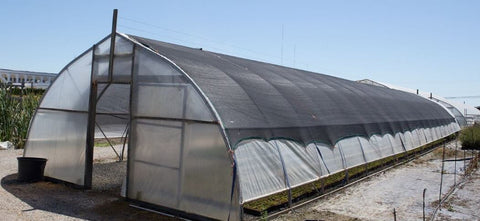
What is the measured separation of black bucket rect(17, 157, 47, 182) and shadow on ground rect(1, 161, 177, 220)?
156 millimetres

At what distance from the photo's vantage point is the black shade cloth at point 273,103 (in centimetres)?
755

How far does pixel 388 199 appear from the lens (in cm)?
920

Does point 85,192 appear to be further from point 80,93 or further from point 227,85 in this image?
point 227,85

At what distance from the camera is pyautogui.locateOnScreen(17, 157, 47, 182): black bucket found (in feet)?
32.0

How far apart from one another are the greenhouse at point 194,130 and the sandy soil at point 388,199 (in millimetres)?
659

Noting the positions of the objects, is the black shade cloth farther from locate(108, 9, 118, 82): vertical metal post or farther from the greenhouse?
locate(108, 9, 118, 82): vertical metal post

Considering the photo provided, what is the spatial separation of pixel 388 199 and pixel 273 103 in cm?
355

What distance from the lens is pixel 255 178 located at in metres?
7.09

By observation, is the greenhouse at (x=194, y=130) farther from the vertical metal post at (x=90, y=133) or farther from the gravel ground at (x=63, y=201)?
the gravel ground at (x=63, y=201)

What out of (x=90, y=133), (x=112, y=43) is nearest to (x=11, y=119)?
(x=90, y=133)

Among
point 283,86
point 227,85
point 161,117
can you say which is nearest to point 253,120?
point 227,85

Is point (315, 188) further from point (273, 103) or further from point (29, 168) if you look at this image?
point (29, 168)

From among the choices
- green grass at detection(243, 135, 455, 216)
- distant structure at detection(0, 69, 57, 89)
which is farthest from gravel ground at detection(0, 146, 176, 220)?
distant structure at detection(0, 69, 57, 89)

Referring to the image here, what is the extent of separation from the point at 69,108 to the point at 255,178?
5461mm
